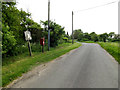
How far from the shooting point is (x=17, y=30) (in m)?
6.43

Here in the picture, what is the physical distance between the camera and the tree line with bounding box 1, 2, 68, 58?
5.09m

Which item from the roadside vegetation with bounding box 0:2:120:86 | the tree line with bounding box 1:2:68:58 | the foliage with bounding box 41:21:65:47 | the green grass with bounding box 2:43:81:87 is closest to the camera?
the green grass with bounding box 2:43:81:87

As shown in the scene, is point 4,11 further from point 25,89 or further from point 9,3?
point 25,89

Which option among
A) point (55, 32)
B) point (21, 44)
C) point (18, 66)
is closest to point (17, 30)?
point (21, 44)

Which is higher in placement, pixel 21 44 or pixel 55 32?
pixel 55 32

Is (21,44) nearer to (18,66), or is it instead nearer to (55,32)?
(18,66)

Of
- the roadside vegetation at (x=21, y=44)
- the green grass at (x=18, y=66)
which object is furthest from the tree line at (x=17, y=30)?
the green grass at (x=18, y=66)

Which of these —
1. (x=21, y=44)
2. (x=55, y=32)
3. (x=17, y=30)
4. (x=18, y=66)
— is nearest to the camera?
(x=18, y=66)

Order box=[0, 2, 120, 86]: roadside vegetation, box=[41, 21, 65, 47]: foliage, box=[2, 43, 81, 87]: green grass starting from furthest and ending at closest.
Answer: box=[41, 21, 65, 47]: foliage
box=[0, 2, 120, 86]: roadside vegetation
box=[2, 43, 81, 87]: green grass

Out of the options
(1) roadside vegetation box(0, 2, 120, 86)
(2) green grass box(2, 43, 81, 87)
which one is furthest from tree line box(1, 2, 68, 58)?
(2) green grass box(2, 43, 81, 87)

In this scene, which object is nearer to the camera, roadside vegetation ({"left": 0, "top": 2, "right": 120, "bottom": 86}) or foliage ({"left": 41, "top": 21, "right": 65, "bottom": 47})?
roadside vegetation ({"left": 0, "top": 2, "right": 120, "bottom": 86})

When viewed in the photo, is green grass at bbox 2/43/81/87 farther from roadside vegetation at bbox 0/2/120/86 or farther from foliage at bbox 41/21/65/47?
foliage at bbox 41/21/65/47

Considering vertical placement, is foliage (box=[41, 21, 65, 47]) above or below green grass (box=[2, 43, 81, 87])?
above

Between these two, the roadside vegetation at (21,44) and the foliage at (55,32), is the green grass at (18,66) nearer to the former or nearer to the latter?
the roadside vegetation at (21,44)
